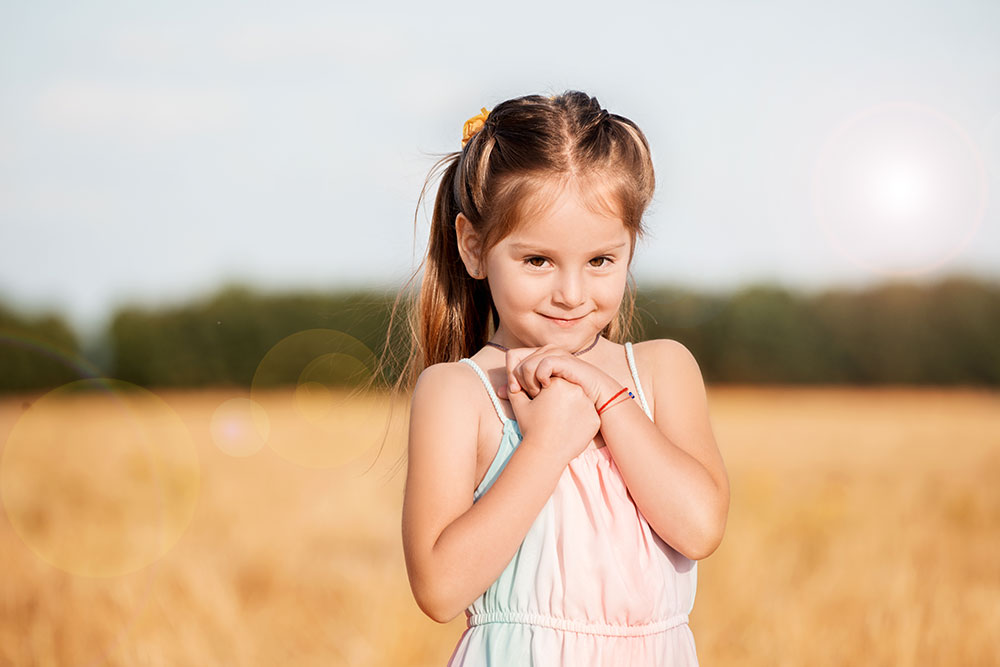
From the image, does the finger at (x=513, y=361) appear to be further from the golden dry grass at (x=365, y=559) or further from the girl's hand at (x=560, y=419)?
the golden dry grass at (x=365, y=559)

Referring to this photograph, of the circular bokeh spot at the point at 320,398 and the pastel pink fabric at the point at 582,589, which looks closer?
the pastel pink fabric at the point at 582,589

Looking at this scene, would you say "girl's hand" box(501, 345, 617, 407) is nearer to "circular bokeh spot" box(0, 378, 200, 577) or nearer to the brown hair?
the brown hair

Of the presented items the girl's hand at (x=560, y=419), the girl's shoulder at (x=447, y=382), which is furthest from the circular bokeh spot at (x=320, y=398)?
the girl's hand at (x=560, y=419)

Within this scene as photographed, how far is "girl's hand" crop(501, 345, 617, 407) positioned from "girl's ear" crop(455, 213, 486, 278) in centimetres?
24

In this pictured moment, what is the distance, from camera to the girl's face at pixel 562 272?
5.72ft

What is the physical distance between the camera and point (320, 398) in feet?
52.0

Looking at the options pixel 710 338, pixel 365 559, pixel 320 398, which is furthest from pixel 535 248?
pixel 710 338

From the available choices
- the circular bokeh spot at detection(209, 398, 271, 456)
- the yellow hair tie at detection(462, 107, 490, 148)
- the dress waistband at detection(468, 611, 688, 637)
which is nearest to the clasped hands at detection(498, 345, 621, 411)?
the dress waistband at detection(468, 611, 688, 637)

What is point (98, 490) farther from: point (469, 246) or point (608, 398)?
point (608, 398)

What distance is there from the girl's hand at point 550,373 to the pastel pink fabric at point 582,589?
0.32 feet

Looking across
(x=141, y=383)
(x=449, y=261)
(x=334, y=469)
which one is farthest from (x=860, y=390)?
(x=449, y=261)

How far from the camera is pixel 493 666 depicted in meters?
1.70

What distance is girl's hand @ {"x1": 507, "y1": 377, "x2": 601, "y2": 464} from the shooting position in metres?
1.66

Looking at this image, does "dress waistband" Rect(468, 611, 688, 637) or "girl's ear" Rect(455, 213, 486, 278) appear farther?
"girl's ear" Rect(455, 213, 486, 278)
